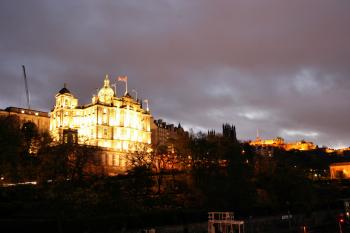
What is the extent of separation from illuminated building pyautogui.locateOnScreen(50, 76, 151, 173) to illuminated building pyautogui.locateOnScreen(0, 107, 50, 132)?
857 cm

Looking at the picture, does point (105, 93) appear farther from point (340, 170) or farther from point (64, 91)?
point (340, 170)

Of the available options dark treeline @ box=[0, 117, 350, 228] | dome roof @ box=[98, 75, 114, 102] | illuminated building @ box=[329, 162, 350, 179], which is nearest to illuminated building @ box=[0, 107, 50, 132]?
dome roof @ box=[98, 75, 114, 102]

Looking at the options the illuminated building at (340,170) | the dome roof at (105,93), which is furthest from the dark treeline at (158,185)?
the illuminated building at (340,170)

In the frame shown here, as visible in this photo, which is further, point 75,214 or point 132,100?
point 132,100

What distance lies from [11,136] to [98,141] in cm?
8278

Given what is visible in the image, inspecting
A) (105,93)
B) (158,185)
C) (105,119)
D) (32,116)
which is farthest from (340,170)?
(32,116)

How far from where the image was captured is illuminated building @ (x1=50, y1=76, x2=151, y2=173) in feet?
504

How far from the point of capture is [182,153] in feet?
268

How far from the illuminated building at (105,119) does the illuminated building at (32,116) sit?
8.57 metres

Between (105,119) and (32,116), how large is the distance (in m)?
33.7

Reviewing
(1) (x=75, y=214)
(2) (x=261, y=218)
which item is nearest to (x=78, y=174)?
(1) (x=75, y=214)

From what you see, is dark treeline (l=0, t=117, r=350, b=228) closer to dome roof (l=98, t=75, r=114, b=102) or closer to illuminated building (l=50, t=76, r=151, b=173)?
illuminated building (l=50, t=76, r=151, b=173)

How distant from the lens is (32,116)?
16700 centimetres

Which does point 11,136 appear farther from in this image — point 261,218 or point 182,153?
point 261,218
